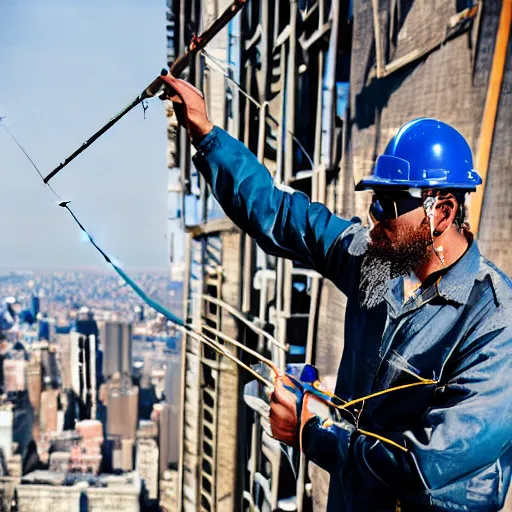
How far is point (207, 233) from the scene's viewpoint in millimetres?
3756

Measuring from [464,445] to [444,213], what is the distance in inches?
26.3

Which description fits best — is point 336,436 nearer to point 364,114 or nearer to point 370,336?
point 370,336

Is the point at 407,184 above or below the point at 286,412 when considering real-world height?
above

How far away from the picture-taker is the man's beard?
1.95 m

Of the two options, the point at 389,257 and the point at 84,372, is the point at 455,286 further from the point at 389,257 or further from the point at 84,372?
the point at 84,372

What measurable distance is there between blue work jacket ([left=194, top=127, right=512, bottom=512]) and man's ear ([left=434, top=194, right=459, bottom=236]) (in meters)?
0.11

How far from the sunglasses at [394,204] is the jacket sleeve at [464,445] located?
43cm

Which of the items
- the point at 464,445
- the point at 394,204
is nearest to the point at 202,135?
the point at 394,204

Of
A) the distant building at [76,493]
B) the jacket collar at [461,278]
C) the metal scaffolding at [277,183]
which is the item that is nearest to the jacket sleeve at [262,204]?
the jacket collar at [461,278]

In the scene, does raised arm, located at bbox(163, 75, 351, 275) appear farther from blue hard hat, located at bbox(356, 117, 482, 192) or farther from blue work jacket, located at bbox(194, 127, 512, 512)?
blue hard hat, located at bbox(356, 117, 482, 192)

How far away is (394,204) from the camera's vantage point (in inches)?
78.1

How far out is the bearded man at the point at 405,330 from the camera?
68.7 inches

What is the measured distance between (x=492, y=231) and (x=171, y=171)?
210 cm

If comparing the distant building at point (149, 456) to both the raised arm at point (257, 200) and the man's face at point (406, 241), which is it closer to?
the raised arm at point (257, 200)
